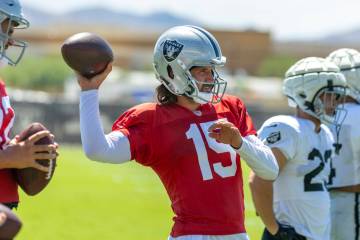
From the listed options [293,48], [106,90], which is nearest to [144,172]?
[106,90]

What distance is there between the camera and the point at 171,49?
427cm

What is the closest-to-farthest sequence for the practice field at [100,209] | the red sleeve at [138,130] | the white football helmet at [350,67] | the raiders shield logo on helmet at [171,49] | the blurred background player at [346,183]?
the red sleeve at [138,130], the raiders shield logo on helmet at [171,49], the blurred background player at [346,183], the white football helmet at [350,67], the practice field at [100,209]

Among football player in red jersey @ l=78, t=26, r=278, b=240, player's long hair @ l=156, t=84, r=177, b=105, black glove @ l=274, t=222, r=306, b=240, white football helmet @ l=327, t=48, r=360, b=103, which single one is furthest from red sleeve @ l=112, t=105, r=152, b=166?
white football helmet @ l=327, t=48, r=360, b=103

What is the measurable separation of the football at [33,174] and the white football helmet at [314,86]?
1781 millimetres

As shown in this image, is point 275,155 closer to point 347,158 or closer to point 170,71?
point 347,158

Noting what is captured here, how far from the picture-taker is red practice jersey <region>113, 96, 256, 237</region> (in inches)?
163

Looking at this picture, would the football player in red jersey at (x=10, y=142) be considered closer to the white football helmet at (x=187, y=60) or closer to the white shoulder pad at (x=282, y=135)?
the white football helmet at (x=187, y=60)

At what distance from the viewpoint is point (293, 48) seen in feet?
224

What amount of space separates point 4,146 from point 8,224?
756 millimetres

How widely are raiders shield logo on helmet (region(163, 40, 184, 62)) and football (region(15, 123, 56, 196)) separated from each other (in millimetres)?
703

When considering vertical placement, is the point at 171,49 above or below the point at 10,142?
above

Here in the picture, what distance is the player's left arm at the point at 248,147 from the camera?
399 cm

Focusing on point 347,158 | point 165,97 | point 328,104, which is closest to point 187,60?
point 165,97

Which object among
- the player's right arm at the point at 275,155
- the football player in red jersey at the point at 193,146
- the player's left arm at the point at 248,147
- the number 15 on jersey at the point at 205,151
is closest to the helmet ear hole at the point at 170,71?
the football player in red jersey at the point at 193,146
